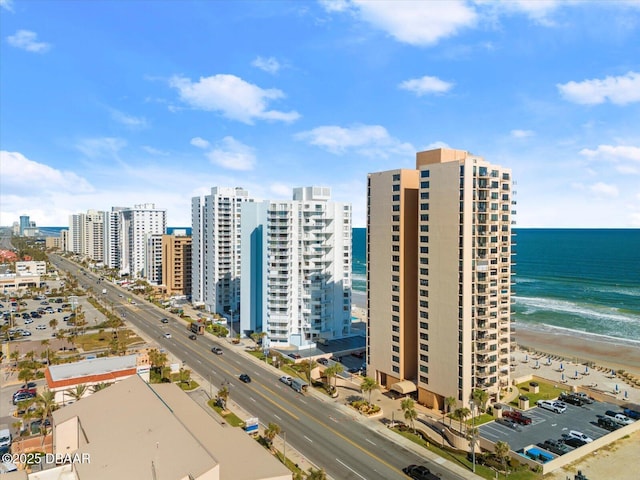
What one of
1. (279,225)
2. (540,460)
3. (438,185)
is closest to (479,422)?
(540,460)

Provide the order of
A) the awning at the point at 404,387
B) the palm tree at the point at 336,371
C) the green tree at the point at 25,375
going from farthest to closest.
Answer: the palm tree at the point at 336,371, the green tree at the point at 25,375, the awning at the point at 404,387

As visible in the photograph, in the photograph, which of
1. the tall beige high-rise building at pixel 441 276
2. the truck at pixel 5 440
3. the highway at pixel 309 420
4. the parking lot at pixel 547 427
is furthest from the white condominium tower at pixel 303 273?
the truck at pixel 5 440

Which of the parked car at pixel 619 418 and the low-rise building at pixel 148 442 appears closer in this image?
the low-rise building at pixel 148 442

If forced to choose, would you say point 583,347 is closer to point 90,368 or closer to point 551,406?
point 551,406

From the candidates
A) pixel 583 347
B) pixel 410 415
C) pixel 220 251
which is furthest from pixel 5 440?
pixel 583 347

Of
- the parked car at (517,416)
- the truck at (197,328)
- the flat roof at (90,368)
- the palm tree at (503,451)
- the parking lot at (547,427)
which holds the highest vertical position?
the flat roof at (90,368)

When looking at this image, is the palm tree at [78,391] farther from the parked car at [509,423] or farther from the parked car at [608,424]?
the parked car at [608,424]

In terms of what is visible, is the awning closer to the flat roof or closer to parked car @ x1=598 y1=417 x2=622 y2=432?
parked car @ x1=598 y1=417 x2=622 y2=432

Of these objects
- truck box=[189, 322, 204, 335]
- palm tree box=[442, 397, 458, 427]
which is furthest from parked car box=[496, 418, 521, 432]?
truck box=[189, 322, 204, 335]

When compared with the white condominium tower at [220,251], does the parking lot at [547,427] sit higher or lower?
lower
